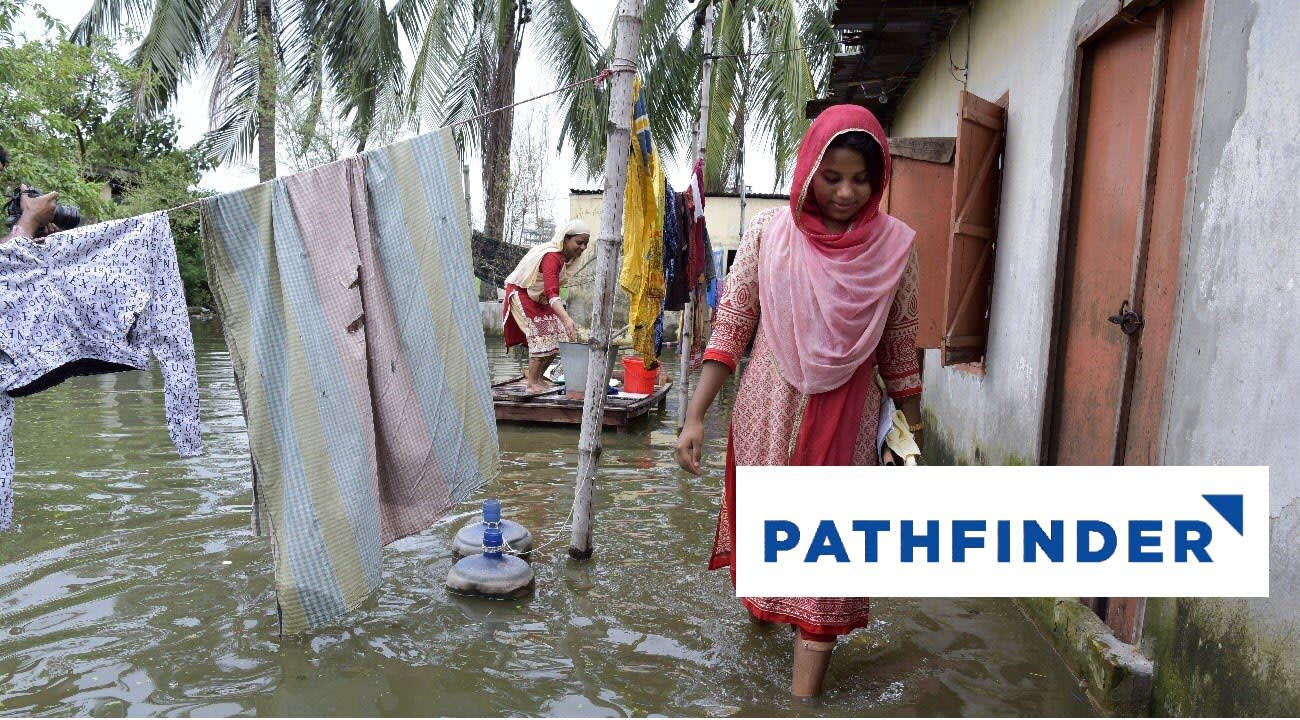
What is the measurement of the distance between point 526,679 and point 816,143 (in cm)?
202

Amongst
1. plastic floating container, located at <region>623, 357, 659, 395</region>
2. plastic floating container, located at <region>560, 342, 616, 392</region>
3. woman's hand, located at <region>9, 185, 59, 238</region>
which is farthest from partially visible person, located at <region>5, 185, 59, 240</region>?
plastic floating container, located at <region>623, 357, 659, 395</region>

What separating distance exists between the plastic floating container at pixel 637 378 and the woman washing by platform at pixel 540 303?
0.73 metres

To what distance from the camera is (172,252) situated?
3.14m

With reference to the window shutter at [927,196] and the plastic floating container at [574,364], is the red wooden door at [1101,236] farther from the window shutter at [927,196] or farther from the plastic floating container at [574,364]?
the plastic floating container at [574,364]

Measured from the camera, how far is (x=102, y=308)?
3172 mm

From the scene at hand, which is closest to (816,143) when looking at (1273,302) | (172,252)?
(1273,302)

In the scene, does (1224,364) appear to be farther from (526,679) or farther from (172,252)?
(172,252)

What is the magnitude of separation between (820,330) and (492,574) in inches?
73.9

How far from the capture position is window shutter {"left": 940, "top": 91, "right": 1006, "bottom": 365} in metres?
4.85

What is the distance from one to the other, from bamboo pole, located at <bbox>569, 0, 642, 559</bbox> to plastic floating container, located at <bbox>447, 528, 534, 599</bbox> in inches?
18.8

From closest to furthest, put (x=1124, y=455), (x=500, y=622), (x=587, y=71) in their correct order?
(x=1124, y=455), (x=500, y=622), (x=587, y=71)

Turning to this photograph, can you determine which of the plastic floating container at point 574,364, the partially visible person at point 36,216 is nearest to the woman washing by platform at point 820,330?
the partially visible person at point 36,216

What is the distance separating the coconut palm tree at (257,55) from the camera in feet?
51.9

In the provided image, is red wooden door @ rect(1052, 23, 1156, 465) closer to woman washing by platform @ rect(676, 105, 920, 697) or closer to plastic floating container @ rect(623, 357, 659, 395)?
woman washing by platform @ rect(676, 105, 920, 697)
